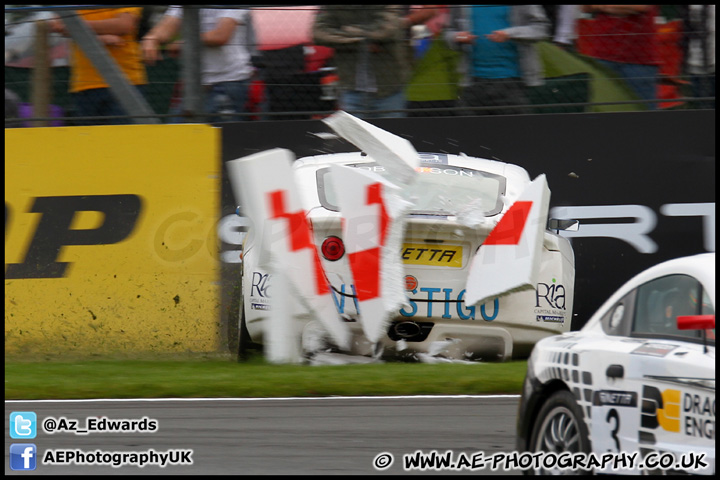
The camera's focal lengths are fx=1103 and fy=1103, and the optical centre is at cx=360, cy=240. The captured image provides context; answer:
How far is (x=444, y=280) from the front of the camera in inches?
298

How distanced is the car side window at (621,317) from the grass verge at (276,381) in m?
2.59

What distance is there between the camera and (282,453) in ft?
18.3

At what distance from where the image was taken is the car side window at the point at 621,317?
14.8 feet

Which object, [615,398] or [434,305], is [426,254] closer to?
[434,305]

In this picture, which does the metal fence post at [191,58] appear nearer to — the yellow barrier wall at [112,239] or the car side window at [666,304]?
the yellow barrier wall at [112,239]

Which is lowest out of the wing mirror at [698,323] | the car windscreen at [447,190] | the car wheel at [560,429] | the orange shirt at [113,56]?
the car wheel at [560,429]

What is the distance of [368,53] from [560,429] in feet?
17.0

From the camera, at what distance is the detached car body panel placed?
7531 mm

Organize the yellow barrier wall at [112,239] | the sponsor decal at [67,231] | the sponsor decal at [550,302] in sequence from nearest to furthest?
the sponsor decal at [550,302], the yellow barrier wall at [112,239], the sponsor decal at [67,231]

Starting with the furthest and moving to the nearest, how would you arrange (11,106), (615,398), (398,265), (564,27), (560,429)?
(11,106) → (564,27) → (398,265) → (560,429) → (615,398)

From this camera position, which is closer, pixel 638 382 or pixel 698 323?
pixel 698 323

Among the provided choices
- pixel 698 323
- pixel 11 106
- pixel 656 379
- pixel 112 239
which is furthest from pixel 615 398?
pixel 11 106

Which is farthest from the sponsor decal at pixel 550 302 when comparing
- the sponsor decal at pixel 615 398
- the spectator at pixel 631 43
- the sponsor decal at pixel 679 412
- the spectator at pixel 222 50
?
the sponsor decal at pixel 679 412

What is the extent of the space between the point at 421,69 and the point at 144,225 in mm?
2633
